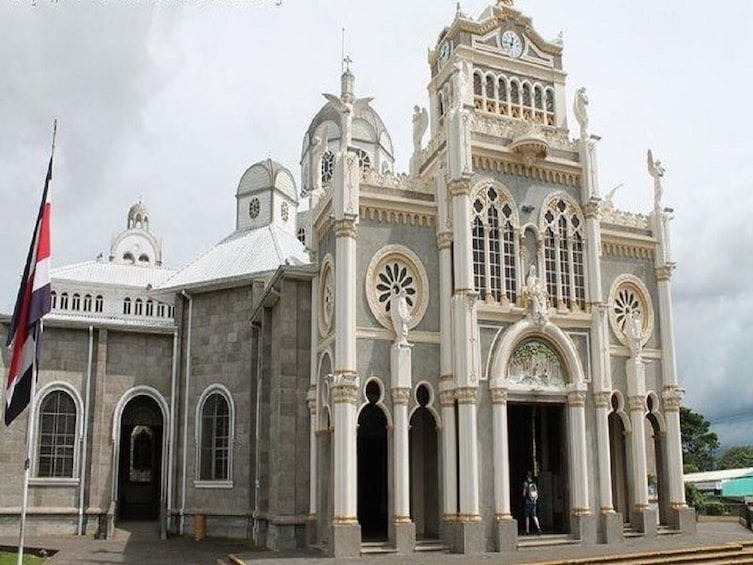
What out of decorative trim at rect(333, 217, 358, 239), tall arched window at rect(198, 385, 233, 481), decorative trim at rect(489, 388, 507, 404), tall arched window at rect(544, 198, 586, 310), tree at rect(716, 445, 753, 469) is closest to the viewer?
decorative trim at rect(333, 217, 358, 239)

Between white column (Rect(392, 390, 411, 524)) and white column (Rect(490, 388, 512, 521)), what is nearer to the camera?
white column (Rect(392, 390, 411, 524))

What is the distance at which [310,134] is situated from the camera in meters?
47.5

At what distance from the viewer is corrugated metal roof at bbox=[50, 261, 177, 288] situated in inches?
1300

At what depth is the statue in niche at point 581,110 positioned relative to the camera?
25953 mm

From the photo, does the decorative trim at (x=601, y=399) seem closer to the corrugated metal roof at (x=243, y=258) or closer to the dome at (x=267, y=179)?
the corrugated metal roof at (x=243, y=258)

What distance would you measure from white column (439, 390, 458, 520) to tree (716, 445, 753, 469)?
77430 millimetres

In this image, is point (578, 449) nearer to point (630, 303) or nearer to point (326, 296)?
point (630, 303)

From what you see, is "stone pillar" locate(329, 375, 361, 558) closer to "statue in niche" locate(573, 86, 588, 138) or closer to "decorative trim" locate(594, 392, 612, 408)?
"decorative trim" locate(594, 392, 612, 408)

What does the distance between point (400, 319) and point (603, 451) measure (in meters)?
7.36

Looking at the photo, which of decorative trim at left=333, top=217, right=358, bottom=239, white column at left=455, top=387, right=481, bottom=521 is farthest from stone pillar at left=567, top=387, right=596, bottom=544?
decorative trim at left=333, top=217, right=358, bottom=239

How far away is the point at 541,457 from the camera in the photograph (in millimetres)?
26969

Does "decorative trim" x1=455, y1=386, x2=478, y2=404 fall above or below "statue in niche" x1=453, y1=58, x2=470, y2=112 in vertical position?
below

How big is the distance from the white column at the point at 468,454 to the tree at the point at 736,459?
77.5 metres

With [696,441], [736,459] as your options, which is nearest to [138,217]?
[696,441]
